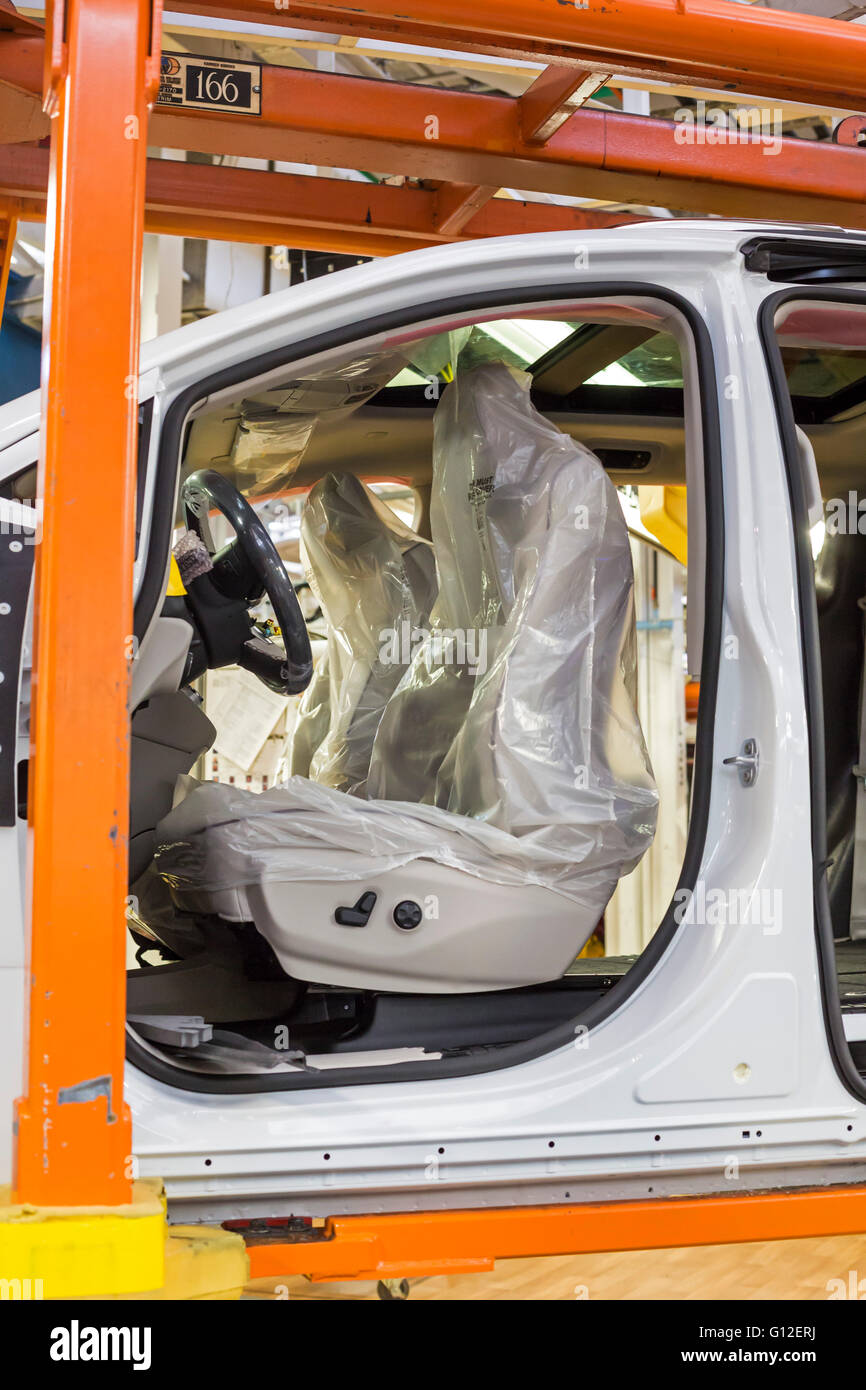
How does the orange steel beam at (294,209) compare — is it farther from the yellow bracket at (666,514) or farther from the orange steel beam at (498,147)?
the yellow bracket at (666,514)

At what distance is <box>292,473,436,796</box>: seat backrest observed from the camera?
121 inches

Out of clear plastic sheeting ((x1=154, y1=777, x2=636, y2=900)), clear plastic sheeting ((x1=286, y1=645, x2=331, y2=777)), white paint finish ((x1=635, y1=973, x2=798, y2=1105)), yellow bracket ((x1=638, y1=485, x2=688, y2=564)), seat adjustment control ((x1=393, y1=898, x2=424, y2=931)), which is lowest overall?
white paint finish ((x1=635, y1=973, x2=798, y2=1105))

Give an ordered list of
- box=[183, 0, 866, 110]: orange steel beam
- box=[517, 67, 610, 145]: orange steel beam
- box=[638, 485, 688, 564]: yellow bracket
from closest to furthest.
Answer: box=[183, 0, 866, 110]: orange steel beam < box=[517, 67, 610, 145]: orange steel beam < box=[638, 485, 688, 564]: yellow bracket

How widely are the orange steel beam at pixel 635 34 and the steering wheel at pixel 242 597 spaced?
0.80 meters

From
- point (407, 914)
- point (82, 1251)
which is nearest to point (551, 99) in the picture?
point (407, 914)

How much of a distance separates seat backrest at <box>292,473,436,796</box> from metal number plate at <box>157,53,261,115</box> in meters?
0.90

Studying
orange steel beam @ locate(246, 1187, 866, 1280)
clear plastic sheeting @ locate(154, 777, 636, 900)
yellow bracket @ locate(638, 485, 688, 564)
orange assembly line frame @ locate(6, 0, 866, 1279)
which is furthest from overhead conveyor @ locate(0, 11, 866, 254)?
orange steel beam @ locate(246, 1187, 866, 1280)

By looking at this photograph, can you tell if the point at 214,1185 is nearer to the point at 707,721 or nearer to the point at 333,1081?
the point at 333,1081

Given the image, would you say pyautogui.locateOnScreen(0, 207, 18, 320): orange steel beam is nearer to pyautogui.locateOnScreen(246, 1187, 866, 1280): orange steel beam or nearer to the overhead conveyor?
the overhead conveyor

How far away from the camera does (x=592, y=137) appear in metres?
2.77

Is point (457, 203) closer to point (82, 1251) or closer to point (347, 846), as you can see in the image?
point (347, 846)

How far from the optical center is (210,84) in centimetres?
255

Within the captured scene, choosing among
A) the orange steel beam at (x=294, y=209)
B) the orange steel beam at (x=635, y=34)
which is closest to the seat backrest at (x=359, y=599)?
the orange steel beam at (x=294, y=209)

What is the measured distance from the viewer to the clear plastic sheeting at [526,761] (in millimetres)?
2125
